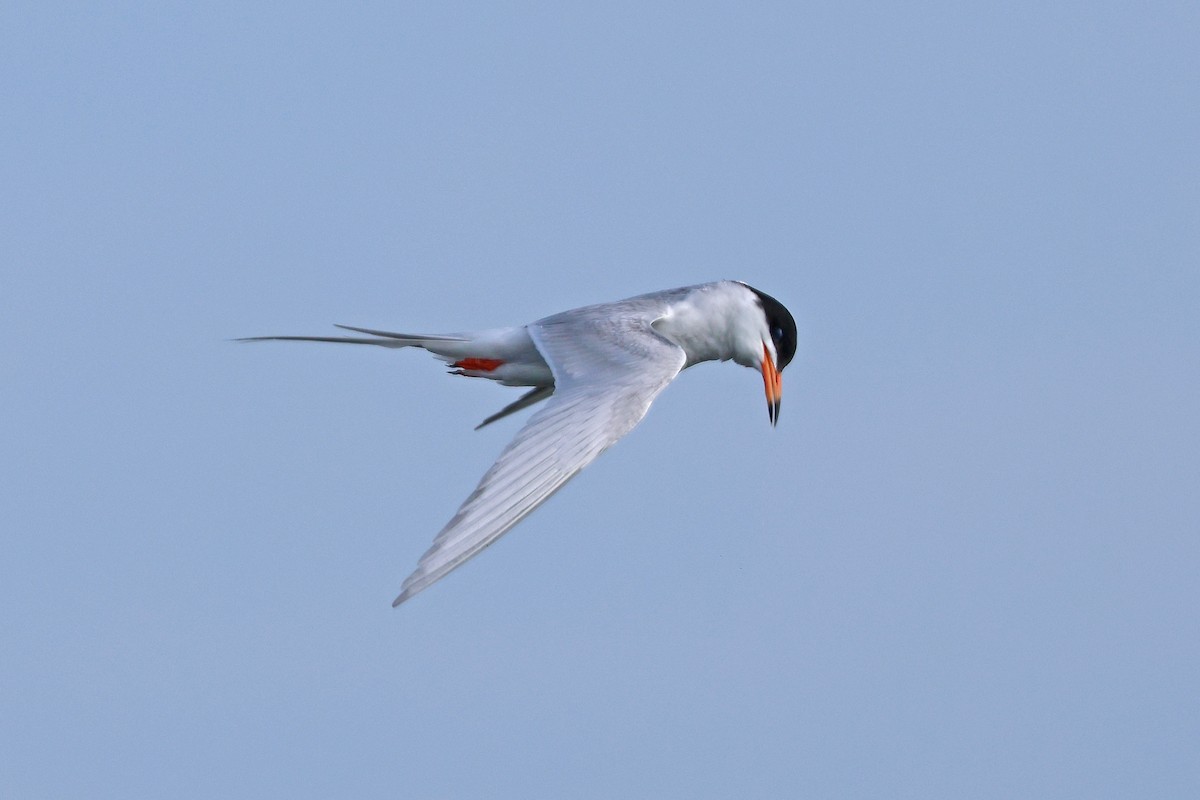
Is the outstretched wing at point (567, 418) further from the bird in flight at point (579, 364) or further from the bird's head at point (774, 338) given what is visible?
the bird's head at point (774, 338)

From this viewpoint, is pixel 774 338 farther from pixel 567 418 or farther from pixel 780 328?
pixel 567 418

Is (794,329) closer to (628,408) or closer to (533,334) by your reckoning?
(533,334)

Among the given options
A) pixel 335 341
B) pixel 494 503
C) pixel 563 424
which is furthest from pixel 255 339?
pixel 494 503

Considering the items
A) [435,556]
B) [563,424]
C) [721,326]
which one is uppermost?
[721,326]

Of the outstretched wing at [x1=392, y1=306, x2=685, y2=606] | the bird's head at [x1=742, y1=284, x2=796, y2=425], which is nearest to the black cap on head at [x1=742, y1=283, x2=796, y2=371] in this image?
the bird's head at [x1=742, y1=284, x2=796, y2=425]

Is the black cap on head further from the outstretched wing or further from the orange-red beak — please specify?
the outstretched wing

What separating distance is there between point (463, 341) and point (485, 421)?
656mm

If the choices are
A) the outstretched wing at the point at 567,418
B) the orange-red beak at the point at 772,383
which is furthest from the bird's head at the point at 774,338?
the outstretched wing at the point at 567,418

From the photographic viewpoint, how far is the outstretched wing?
6.04m

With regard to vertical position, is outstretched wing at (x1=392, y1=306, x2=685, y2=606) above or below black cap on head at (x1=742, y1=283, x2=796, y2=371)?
below

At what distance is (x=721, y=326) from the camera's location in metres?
9.52

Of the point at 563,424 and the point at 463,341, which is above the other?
the point at 463,341

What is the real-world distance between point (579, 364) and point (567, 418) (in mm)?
804

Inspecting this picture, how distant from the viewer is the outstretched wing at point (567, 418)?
6039mm
